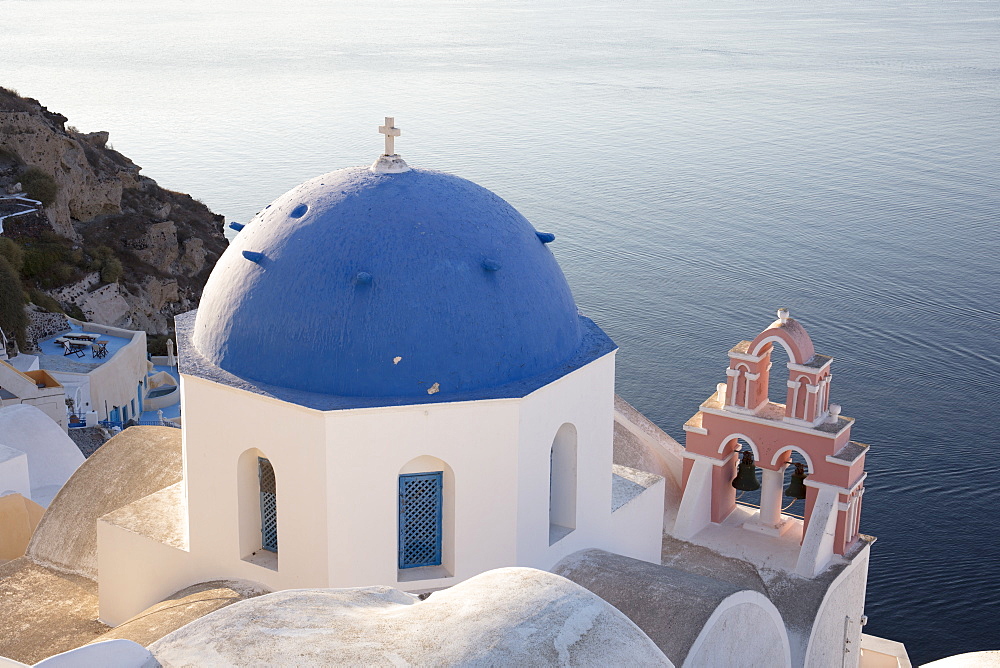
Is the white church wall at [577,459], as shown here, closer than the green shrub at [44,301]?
Yes

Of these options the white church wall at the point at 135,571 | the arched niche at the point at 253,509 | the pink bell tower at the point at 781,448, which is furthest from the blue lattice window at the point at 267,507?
the pink bell tower at the point at 781,448

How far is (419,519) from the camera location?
782 centimetres

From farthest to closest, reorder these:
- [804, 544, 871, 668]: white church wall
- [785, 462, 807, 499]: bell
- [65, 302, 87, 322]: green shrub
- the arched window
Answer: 1. [65, 302, 87, 322]: green shrub
2. [785, 462, 807, 499]: bell
3. [804, 544, 871, 668]: white church wall
4. the arched window

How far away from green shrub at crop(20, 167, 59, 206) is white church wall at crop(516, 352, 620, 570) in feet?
121

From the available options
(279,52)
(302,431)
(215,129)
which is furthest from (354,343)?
(279,52)

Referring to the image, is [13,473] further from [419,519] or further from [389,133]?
[389,133]

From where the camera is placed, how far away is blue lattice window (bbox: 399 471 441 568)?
772 cm

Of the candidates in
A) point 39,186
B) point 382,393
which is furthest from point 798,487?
point 39,186

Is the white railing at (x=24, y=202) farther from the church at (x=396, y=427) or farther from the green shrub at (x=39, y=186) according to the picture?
the church at (x=396, y=427)

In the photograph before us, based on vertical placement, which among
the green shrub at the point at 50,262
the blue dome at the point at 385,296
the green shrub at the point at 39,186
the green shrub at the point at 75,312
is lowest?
the green shrub at the point at 75,312

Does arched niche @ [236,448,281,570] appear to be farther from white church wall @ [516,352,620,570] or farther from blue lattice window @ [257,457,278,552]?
white church wall @ [516,352,620,570]

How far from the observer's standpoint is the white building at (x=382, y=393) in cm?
745

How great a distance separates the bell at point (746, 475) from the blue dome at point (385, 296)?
4047 mm

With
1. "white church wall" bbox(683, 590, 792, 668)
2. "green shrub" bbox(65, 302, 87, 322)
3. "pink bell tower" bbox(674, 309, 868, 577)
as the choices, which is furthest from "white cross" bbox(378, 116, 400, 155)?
"green shrub" bbox(65, 302, 87, 322)
